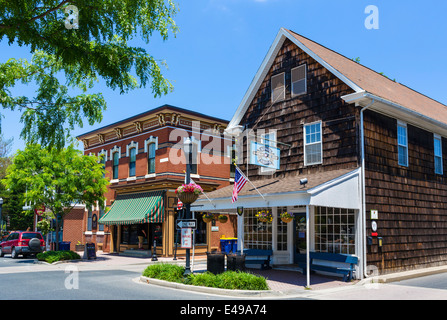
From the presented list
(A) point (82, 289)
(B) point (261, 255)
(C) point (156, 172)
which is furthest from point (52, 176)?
(B) point (261, 255)

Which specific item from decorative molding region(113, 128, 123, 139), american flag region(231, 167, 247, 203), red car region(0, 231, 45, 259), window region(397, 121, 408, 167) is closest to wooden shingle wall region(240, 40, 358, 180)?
window region(397, 121, 408, 167)

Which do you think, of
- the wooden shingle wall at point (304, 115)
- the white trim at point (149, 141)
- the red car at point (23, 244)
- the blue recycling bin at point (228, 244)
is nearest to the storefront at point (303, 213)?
the wooden shingle wall at point (304, 115)

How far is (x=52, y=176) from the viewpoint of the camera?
2458 cm

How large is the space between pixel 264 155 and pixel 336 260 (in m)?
4.42

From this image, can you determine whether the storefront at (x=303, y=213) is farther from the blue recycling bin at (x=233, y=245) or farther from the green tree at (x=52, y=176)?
the green tree at (x=52, y=176)

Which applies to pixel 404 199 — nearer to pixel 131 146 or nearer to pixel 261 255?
pixel 261 255

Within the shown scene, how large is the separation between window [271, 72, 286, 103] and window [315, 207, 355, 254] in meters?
5.05

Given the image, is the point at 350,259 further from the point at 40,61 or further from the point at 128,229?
the point at 128,229

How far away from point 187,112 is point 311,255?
50.2 feet

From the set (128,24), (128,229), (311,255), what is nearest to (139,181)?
(128,229)

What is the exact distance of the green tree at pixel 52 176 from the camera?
23.6 meters

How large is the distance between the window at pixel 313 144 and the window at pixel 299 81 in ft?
5.14

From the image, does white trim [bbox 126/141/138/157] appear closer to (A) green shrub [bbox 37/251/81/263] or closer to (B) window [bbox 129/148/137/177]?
(B) window [bbox 129/148/137/177]

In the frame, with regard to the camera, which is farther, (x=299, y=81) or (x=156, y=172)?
(x=156, y=172)
